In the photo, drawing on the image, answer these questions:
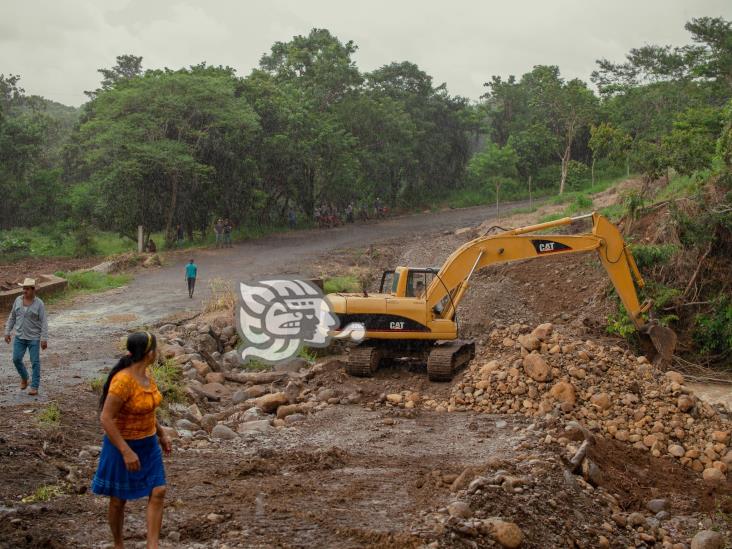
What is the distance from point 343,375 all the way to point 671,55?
39996 mm

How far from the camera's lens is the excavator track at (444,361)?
41.3 feet

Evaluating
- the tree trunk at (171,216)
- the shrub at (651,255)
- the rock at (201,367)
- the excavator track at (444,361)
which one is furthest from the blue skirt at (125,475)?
the tree trunk at (171,216)

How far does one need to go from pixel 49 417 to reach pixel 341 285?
1173cm

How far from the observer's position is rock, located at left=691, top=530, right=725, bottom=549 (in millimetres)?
7266

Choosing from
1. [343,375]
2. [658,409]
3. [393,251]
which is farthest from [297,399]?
[393,251]

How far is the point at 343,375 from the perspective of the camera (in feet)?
44.3

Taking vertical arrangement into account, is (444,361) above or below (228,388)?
above

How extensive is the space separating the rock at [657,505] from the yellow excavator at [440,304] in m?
4.61

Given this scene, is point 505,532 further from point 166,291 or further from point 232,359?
point 166,291

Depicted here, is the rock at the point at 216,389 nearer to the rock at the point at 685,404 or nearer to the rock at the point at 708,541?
the rock at the point at 685,404

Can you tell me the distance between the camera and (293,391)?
12805mm

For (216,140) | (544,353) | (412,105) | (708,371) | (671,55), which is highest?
(671,55)

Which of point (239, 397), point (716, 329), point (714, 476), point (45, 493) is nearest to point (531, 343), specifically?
point (714, 476)

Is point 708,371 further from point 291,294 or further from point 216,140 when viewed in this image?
point 216,140
